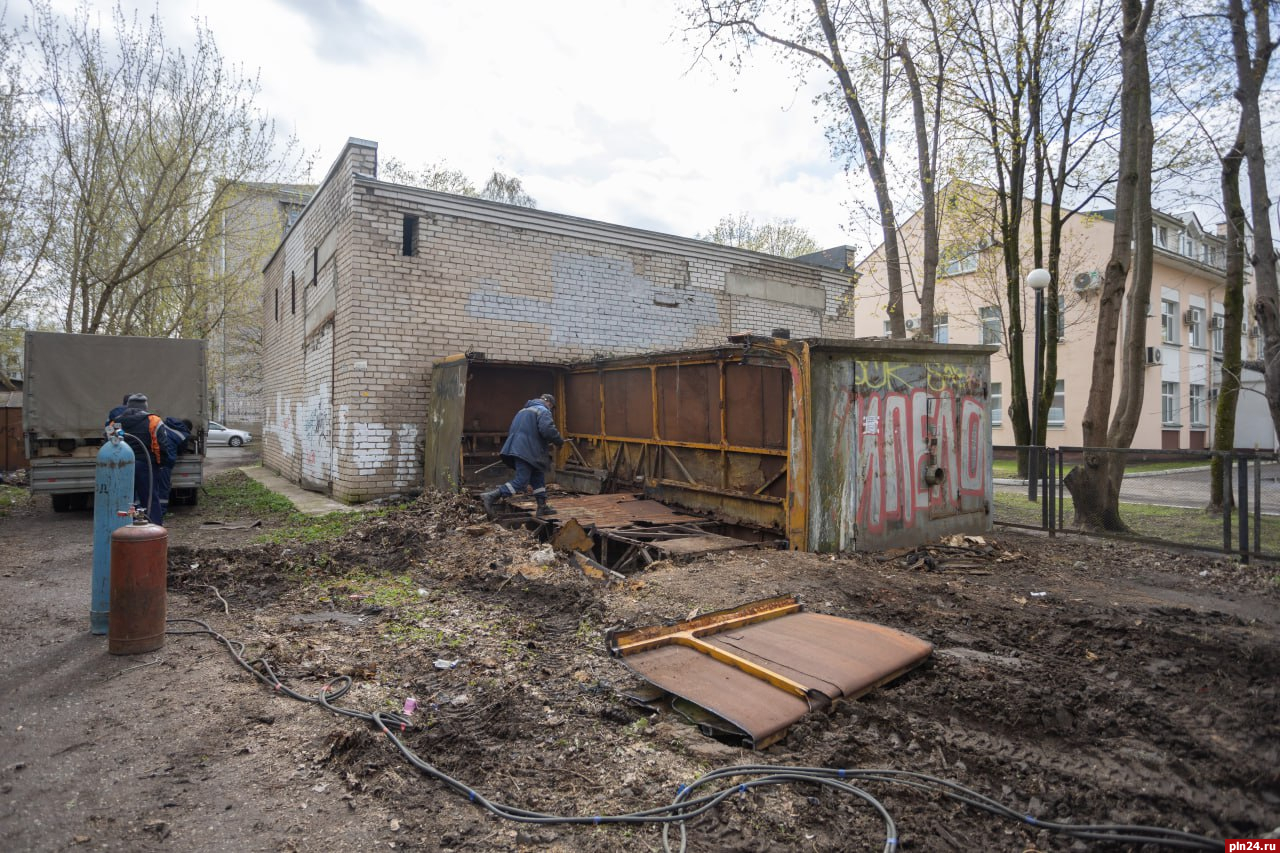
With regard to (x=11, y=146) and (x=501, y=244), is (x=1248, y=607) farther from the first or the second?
(x=11, y=146)

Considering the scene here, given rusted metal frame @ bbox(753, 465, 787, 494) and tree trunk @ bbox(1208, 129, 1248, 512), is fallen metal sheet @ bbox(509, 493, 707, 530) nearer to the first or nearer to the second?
rusted metal frame @ bbox(753, 465, 787, 494)

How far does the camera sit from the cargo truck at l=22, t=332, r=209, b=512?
10859 mm

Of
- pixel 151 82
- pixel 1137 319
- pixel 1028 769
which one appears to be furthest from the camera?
pixel 151 82

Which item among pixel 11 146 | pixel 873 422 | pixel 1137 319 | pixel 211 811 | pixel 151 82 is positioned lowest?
pixel 211 811

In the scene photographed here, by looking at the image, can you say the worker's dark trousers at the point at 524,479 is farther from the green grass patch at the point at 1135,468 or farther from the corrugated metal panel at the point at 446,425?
the green grass patch at the point at 1135,468

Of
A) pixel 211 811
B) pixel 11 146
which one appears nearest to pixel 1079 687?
pixel 211 811

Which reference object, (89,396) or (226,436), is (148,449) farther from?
(226,436)

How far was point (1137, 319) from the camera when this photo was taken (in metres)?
9.88

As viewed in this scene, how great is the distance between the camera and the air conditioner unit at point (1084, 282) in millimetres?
22234

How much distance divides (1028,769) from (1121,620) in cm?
281

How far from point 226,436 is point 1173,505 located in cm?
3585

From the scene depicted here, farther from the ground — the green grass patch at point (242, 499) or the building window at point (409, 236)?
the building window at point (409, 236)

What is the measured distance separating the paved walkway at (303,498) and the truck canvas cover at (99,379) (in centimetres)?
206

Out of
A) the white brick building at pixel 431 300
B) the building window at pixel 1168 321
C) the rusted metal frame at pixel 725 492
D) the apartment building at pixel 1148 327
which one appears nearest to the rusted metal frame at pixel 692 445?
the rusted metal frame at pixel 725 492
